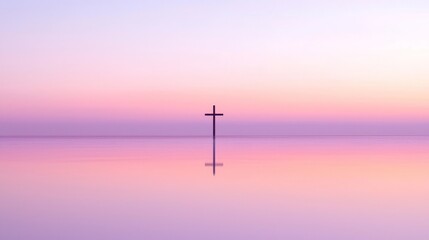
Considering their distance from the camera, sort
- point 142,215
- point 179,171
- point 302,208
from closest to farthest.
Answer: point 142,215 < point 302,208 < point 179,171

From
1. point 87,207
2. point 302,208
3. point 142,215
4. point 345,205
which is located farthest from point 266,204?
point 87,207

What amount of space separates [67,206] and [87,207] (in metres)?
0.34

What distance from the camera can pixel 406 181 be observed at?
475 inches

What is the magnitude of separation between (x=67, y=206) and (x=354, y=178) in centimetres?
666

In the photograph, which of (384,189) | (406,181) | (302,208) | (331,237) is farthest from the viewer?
(406,181)

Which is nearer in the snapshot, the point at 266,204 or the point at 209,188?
the point at 266,204

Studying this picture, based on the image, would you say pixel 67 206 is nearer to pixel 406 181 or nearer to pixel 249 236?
pixel 249 236

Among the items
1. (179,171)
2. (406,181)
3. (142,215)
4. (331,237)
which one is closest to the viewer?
(331,237)

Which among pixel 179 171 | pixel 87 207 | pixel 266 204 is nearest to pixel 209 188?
pixel 266 204

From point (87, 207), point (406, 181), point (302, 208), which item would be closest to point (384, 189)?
point (406, 181)

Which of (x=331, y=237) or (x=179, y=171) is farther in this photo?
(x=179, y=171)

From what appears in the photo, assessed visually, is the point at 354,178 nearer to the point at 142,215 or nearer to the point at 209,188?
the point at 209,188

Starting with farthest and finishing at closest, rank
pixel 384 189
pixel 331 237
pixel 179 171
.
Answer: pixel 179 171
pixel 384 189
pixel 331 237

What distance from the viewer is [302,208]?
28.0 ft
